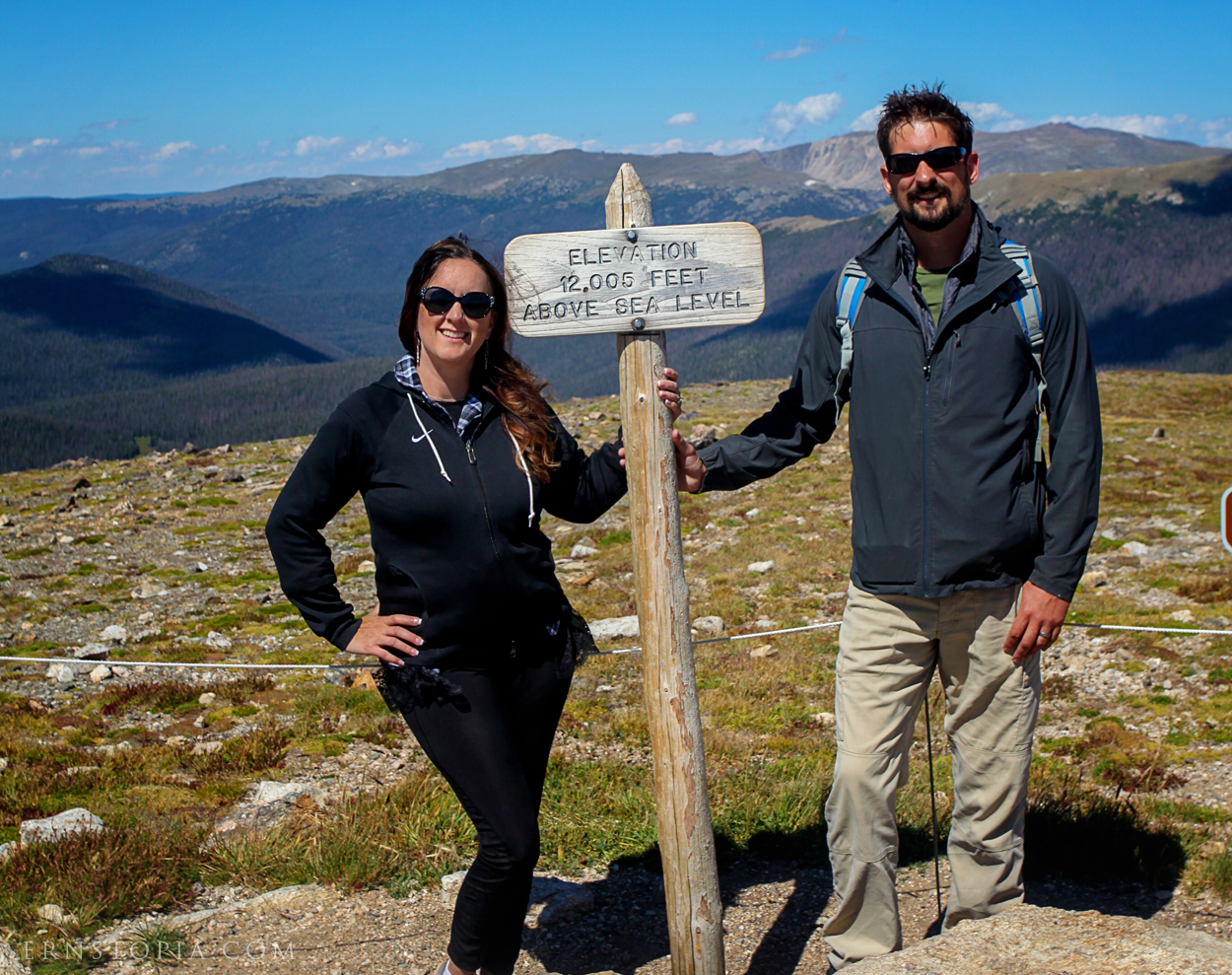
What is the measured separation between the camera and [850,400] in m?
4.04

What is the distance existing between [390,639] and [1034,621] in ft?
8.02

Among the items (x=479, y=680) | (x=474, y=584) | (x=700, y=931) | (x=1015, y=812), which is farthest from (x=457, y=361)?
(x=1015, y=812)

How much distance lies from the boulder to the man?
0.47m

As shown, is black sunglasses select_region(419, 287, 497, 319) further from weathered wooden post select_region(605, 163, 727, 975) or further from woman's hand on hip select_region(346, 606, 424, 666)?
woman's hand on hip select_region(346, 606, 424, 666)

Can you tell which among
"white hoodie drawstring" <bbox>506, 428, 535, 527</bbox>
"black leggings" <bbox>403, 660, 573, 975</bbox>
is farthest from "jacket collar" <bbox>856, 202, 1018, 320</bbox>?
"black leggings" <bbox>403, 660, 573, 975</bbox>

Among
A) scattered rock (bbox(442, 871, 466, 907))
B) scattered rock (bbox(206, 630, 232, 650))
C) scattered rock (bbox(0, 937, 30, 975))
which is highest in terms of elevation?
scattered rock (bbox(0, 937, 30, 975))

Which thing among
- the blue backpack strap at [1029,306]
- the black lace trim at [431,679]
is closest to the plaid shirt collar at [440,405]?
the black lace trim at [431,679]

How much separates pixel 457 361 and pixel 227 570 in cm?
1453

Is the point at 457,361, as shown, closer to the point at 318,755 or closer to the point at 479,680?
the point at 479,680

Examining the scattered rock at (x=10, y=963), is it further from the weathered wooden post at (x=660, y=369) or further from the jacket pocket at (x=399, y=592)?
the weathered wooden post at (x=660, y=369)

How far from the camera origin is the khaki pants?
3873mm

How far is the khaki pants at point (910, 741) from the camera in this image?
387cm

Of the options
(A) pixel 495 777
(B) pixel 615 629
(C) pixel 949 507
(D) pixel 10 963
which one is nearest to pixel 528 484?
(A) pixel 495 777

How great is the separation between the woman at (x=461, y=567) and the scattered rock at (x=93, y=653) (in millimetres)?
9529
